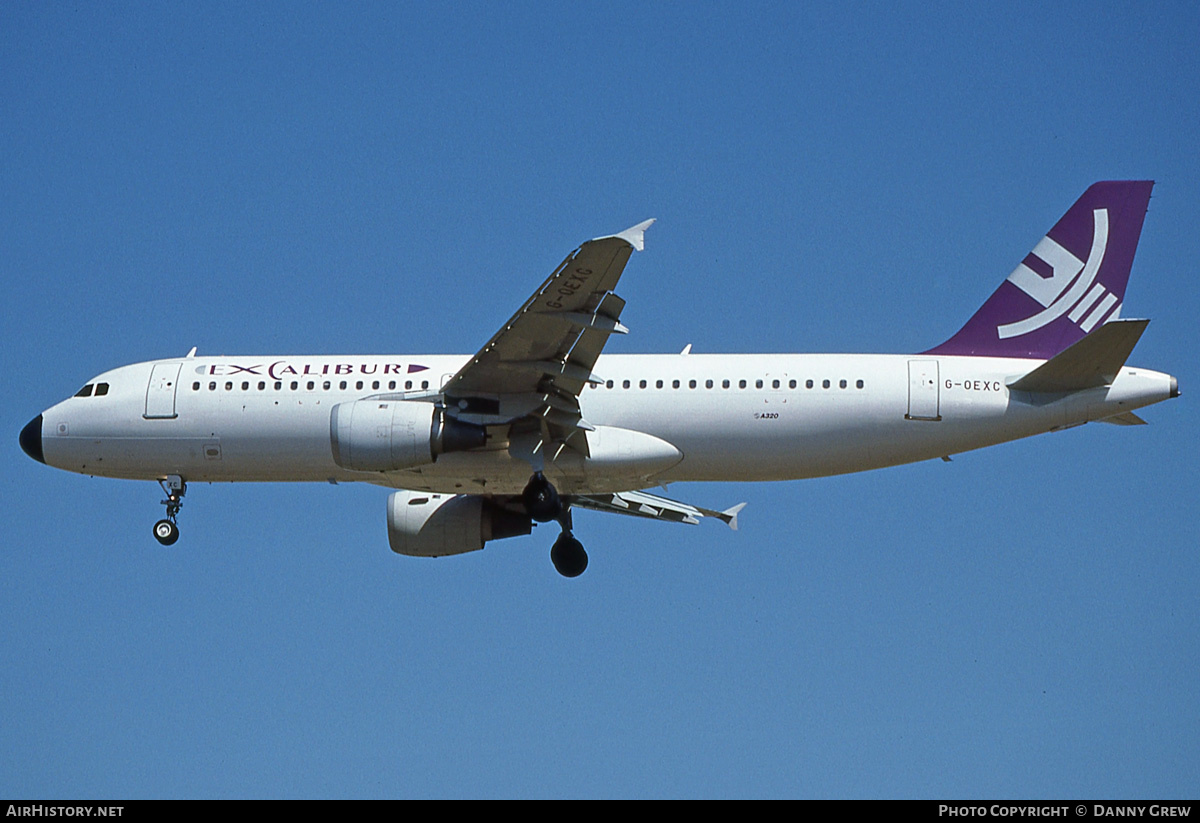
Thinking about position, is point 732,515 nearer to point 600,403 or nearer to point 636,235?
point 600,403

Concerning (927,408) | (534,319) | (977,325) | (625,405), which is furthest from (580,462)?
(977,325)

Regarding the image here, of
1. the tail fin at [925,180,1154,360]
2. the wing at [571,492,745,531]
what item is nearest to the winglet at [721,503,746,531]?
the wing at [571,492,745,531]

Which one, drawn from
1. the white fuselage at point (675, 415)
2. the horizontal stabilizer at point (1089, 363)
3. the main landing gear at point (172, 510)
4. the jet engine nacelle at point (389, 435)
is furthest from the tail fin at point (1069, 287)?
the main landing gear at point (172, 510)

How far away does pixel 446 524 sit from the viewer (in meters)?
30.2

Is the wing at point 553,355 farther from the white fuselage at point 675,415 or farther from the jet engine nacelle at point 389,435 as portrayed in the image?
the white fuselage at point 675,415

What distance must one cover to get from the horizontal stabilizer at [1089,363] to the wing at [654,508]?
7.76 meters

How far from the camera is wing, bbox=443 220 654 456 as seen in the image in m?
23.1

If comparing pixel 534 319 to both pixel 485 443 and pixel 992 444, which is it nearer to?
pixel 485 443

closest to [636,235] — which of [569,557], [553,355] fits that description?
[553,355]

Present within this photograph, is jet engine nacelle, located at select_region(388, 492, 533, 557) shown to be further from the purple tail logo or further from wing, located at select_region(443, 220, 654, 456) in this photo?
the purple tail logo

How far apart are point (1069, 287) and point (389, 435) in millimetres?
13332

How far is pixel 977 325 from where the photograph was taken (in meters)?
28.1

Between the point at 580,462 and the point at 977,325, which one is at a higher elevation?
the point at 977,325
